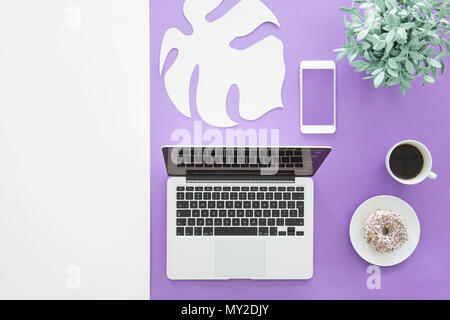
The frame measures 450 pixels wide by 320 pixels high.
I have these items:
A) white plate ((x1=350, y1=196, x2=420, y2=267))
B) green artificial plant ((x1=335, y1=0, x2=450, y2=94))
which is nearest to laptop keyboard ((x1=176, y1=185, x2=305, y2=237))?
white plate ((x1=350, y1=196, x2=420, y2=267))

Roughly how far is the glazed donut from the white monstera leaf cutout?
415 millimetres

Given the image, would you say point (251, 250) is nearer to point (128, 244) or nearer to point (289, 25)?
point (128, 244)

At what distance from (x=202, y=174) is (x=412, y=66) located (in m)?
0.58

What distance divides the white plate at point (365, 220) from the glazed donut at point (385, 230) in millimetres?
28

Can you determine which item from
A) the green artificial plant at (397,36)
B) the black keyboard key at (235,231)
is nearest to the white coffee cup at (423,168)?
the green artificial plant at (397,36)

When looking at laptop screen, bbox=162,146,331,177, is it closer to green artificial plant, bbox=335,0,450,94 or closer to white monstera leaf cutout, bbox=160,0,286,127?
white monstera leaf cutout, bbox=160,0,286,127

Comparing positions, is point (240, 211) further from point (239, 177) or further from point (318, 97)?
point (318, 97)

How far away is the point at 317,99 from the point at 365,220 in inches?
14.0

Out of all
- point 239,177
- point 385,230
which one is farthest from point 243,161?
point 385,230

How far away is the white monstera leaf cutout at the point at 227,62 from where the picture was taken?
3.17 ft

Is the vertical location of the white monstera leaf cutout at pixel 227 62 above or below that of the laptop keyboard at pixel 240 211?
above

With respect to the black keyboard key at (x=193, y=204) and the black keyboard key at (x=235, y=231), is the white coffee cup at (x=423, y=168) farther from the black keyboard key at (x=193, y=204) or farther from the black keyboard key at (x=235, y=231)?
the black keyboard key at (x=193, y=204)

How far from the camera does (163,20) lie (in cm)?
96

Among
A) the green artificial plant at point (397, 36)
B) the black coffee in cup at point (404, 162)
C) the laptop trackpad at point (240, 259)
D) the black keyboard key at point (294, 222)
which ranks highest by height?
the green artificial plant at point (397, 36)
